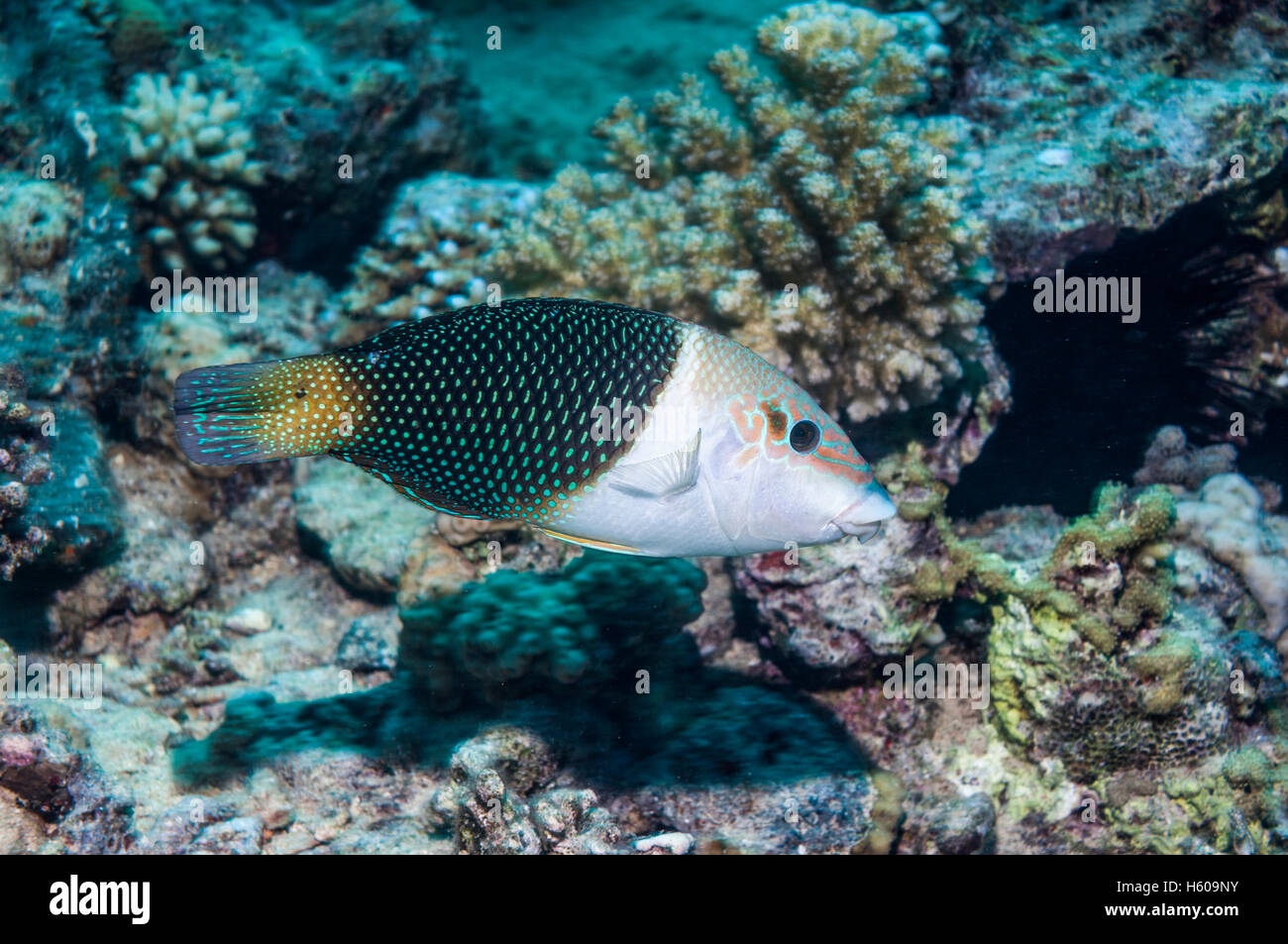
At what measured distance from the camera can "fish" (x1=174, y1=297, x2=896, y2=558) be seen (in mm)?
2436

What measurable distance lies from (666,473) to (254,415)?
1.30 metres

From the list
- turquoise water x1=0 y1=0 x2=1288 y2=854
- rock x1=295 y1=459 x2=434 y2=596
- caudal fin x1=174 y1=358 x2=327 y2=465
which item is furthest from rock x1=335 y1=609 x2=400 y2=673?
caudal fin x1=174 y1=358 x2=327 y2=465

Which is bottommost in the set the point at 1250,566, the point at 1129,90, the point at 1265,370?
the point at 1250,566

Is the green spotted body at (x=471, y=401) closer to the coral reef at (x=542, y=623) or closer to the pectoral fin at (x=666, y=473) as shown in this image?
the pectoral fin at (x=666, y=473)

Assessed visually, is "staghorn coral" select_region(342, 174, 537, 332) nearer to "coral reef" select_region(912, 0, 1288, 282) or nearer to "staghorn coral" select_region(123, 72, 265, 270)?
"staghorn coral" select_region(123, 72, 265, 270)

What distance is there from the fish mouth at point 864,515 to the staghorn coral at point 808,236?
2.20 metres

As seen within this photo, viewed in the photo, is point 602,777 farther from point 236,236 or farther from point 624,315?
point 236,236

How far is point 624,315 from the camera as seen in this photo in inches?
99.0

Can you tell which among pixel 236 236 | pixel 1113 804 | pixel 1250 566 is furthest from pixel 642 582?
pixel 236 236

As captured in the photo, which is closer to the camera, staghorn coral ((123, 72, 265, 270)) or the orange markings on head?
the orange markings on head

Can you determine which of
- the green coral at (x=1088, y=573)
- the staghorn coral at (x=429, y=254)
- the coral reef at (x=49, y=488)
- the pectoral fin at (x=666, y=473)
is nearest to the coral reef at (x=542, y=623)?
the green coral at (x=1088, y=573)

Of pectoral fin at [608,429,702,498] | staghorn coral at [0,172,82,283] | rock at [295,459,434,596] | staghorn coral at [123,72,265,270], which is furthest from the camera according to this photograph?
staghorn coral at [123,72,265,270]
